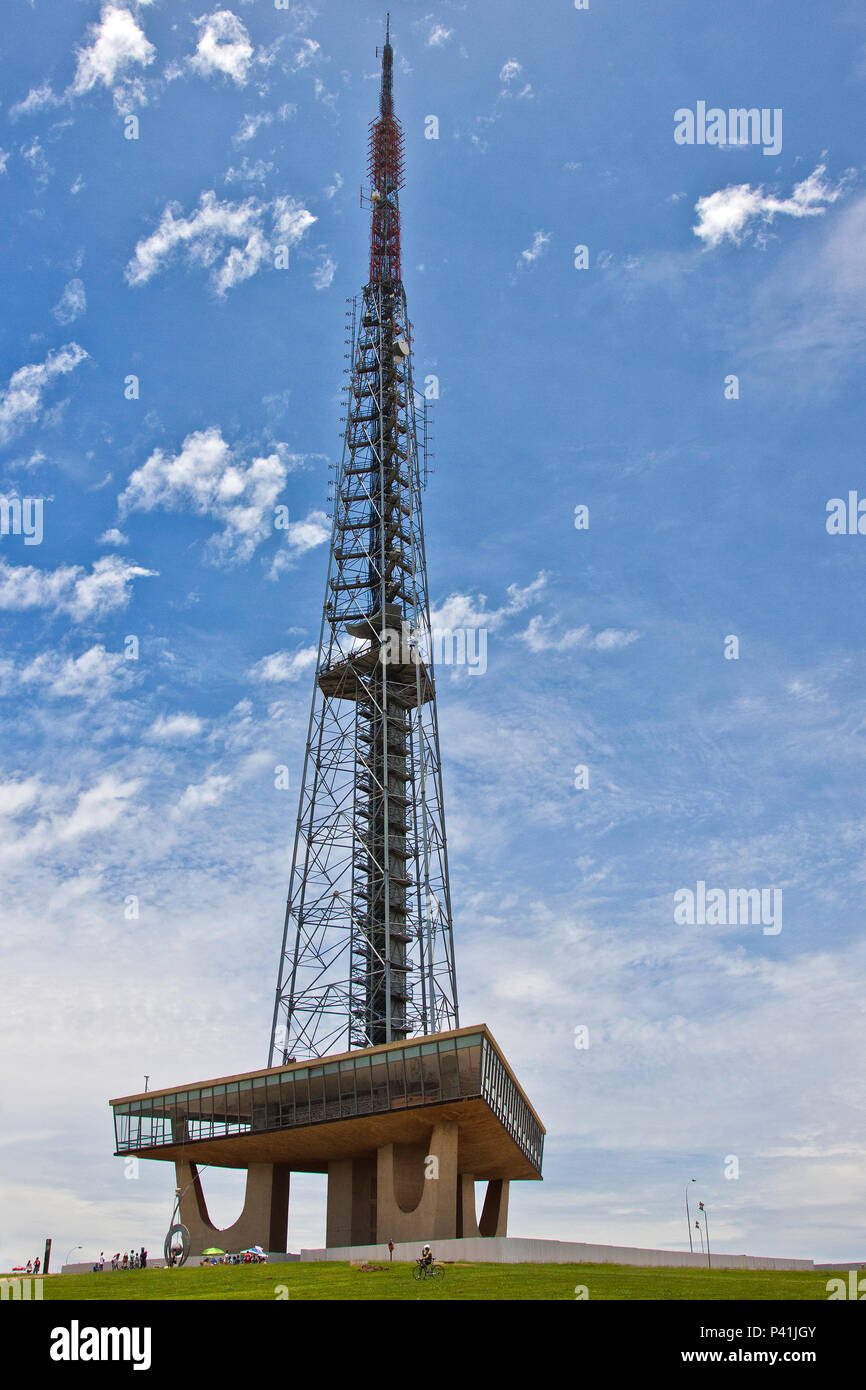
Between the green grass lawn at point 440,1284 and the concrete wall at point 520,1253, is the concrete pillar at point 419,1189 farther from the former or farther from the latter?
the green grass lawn at point 440,1284

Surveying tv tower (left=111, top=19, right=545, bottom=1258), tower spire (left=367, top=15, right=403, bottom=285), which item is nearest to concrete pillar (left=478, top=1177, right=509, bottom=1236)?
tv tower (left=111, top=19, right=545, bottom=1258)

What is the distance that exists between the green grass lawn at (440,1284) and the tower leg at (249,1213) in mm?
24019

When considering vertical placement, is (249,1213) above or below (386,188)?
below

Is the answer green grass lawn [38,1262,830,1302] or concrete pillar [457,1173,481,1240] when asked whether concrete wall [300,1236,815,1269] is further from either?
concrete pillar [457,1173,481,1240]

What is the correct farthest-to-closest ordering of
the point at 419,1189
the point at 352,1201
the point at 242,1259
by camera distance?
1. the point at 352,1201
2. the point at 419,1189
3. the point at 242,1259

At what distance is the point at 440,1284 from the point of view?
35.8 metres

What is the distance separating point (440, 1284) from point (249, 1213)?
38.6 m

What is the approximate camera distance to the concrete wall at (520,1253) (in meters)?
47.5

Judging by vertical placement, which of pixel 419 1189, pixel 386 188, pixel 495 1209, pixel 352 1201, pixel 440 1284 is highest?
pixel 386 188

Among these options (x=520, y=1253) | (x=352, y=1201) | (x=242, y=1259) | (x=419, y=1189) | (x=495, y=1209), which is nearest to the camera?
(x=520, y=1253)

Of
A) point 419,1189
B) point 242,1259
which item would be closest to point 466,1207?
point 419,1189

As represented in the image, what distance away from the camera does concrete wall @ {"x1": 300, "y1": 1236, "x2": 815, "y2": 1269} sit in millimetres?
47469

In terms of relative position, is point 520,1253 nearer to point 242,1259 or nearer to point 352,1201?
point 242,1259

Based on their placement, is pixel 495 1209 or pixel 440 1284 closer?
pixel 440 1284
